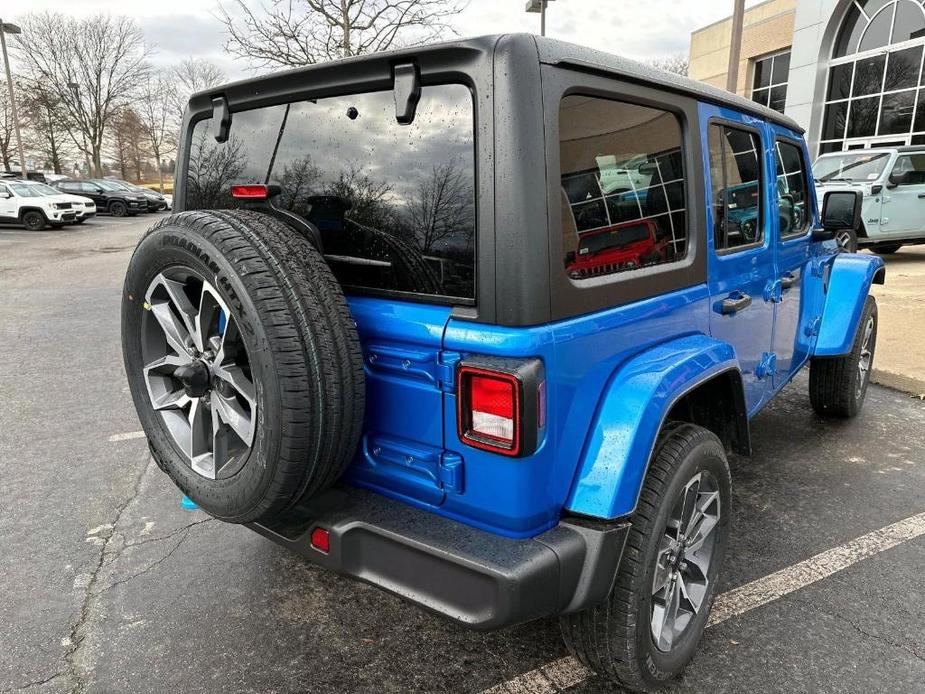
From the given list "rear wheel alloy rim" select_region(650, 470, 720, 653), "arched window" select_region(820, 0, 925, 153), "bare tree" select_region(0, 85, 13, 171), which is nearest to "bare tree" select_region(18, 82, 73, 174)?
"bare tree" select_region(0, 85, 13, 171)

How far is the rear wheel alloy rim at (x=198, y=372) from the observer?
2.02 meters

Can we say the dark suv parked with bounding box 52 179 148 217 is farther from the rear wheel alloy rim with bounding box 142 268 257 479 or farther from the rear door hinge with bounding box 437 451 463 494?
the rear door hinge with bounding box 437 451 463 494

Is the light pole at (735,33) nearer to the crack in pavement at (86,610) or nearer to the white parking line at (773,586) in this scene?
the white parking line at (773,586)

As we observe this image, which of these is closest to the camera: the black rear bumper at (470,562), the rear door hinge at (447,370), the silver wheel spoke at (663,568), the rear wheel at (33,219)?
the black rear bumper at (470,562)

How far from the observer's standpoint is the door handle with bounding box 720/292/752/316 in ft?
8.52

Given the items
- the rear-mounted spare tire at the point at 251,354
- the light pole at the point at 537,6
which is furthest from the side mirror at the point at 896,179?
the rear-mounted spare tire at the point at 251,354

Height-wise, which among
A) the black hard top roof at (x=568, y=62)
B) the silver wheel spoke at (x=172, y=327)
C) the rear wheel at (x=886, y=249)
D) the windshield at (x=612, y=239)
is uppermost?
the black hard top roof at (x=568, y=62)

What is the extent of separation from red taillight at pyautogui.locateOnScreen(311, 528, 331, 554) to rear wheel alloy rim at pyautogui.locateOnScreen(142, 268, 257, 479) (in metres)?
0.32

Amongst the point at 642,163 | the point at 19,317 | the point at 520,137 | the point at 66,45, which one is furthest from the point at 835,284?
the point at 66,45

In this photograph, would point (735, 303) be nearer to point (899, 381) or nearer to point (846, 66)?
point (899, 381)

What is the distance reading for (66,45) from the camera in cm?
4319

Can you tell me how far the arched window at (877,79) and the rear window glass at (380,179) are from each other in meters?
21.4

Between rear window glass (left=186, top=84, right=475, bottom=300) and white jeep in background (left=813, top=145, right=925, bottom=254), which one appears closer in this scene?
rear window glass (left=186, top=84, right=475, bottom=300)

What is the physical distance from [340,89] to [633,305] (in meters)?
1.13
